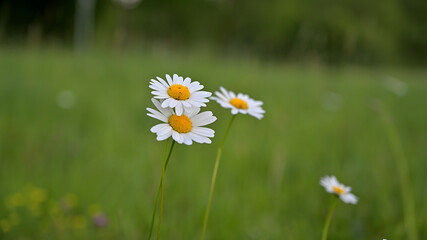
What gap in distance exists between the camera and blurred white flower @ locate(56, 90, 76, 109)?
270 cm

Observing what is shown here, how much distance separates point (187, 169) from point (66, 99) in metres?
1.42

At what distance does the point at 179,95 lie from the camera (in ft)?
1.80

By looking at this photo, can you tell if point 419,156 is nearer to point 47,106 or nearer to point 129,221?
point 129,221

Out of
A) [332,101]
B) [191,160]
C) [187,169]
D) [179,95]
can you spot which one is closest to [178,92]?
[179,95]

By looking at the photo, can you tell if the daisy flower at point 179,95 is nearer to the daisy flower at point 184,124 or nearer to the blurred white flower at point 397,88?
the daisy flower at point 184,124

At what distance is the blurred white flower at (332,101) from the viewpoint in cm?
363

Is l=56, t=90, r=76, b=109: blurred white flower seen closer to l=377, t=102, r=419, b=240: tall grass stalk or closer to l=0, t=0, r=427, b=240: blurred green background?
l=0, t=0, r=427, b=240: blurred green background

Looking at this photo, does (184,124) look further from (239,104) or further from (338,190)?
(338,190)

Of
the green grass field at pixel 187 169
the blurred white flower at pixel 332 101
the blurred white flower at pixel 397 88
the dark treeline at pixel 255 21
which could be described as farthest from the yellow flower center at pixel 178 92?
the dark treeline at pixel 255 21

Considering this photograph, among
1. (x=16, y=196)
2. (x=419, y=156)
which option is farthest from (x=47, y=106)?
(x=419, y=156)

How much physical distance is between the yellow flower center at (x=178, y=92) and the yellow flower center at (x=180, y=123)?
31 mm

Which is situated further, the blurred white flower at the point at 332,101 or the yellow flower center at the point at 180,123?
the blurred white flower at the point at 332,101

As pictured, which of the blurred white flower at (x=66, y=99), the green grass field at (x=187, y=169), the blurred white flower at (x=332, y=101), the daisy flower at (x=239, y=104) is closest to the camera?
the daisy flower at (x=239, y=104)

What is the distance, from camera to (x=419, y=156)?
225 centimetres
